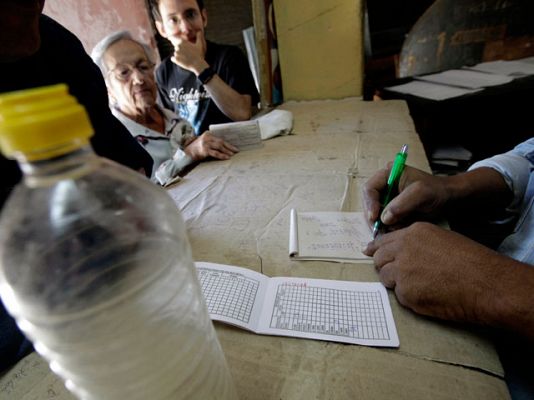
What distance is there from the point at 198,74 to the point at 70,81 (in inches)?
30.3

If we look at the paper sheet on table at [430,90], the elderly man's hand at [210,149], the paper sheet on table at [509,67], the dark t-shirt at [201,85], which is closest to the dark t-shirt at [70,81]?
the elderly man's hand at [210,149]

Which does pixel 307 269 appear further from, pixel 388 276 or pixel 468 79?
pixel 468 79

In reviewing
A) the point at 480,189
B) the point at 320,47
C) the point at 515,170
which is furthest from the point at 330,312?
the point at 320,47

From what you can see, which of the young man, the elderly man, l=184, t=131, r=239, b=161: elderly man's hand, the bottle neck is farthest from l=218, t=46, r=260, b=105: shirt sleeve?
the bottle neck

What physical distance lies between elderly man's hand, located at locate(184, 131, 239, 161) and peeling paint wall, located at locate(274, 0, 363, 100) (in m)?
0.93

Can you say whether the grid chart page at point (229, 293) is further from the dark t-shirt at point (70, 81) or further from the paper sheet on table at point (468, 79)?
the paper sheet on table at point (468, 79)

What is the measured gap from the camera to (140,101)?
138cm

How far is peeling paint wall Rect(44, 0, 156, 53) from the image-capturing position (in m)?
1.92

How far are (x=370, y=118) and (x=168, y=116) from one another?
1052 mm

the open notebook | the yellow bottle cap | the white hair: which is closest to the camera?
the yellow bottle cap

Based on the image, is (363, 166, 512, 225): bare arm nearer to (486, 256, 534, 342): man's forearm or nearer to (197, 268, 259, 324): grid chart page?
(486, 256, 534, 342): man's forearm

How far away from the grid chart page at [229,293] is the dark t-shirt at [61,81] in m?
0.30

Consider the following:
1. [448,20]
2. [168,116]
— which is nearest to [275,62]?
[168,116]

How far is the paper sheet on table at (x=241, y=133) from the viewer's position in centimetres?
118
